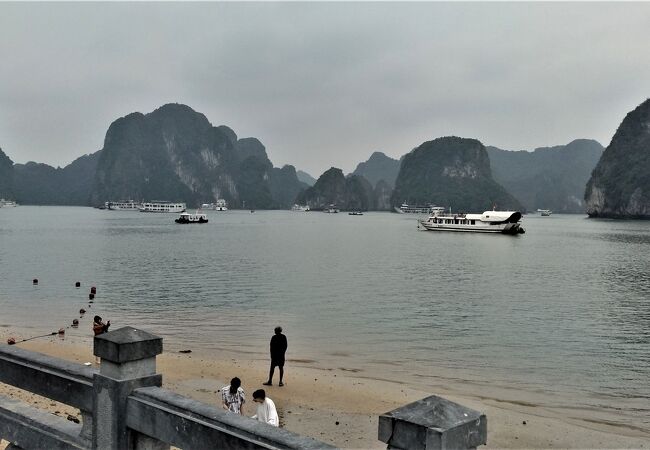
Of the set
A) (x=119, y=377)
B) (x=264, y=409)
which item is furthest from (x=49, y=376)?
(x=264, y=409)

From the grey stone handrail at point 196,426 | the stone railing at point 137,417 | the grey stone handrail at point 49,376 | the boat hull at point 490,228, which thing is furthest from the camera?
the boat hull at point 490,228

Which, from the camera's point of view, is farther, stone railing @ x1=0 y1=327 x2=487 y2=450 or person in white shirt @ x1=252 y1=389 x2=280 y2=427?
person in white shirt @ x1=252 y1=389 x2=280 y2=427

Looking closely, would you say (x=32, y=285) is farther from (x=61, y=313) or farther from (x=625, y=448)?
(x=625, y=448)

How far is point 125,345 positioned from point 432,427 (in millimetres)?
2573

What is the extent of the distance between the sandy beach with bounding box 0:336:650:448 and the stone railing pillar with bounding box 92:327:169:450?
9450 millimetres

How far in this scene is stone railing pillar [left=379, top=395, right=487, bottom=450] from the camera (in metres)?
2.94

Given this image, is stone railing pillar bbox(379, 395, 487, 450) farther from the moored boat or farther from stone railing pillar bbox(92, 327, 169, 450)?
the moored boat

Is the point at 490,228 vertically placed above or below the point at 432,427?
below

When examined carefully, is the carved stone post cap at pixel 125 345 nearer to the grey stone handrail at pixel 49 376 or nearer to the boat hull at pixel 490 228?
the grey stone handrail at pixel 49 376

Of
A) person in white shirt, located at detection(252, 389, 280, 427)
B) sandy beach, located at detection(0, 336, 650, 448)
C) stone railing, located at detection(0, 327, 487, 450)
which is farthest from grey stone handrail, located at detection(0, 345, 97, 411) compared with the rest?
sandy beach, located at detection(0, 336, 650, 448)

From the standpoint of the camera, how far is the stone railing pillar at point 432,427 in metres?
2.94

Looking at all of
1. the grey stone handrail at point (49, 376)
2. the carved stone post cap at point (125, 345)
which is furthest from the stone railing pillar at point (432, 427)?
the grey stone handrail at point (49, 376)

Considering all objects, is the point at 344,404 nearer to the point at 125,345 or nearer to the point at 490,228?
the point at 125,345

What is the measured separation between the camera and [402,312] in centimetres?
3281
